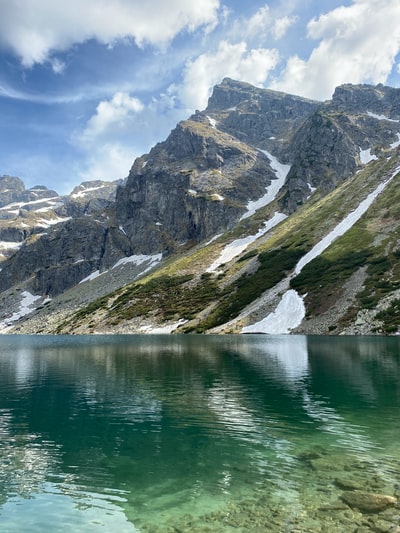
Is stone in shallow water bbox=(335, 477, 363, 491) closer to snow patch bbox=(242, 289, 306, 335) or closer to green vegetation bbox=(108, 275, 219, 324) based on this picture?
snow patch bbox=(242, 289, 306, 335)

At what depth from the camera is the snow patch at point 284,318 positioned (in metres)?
117

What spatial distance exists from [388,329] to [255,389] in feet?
211

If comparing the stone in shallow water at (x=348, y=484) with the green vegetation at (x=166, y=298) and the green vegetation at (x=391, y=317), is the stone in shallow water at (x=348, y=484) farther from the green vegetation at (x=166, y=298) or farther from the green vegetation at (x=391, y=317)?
the green vegetation at (x=166, y=298)

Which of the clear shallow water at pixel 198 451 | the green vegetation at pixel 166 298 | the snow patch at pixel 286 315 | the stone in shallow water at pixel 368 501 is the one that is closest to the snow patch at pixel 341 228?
the snow patch at pixel 286 315

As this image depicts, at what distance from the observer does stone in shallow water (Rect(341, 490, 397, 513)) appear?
597 inches

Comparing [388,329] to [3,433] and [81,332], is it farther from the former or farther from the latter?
[81,332]

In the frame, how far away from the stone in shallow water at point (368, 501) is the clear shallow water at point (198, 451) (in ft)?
1.21

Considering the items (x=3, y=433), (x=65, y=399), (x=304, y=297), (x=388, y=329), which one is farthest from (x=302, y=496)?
(x=304, y=297)

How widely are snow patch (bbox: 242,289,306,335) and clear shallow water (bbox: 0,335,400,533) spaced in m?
68.3

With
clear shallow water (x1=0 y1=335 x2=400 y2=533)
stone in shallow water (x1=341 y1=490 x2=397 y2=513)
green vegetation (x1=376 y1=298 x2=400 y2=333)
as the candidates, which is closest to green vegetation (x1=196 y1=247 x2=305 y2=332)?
green vegetation (x1=376 y1=298 x2=400 y2=333)

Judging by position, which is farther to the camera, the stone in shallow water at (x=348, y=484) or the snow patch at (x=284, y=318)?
the snow patch at (x=284, y=318)

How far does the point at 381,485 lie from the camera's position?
1733 centimetres

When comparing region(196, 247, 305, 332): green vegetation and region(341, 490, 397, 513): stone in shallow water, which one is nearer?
region(341, 490, 397, 513): stone in shallow water

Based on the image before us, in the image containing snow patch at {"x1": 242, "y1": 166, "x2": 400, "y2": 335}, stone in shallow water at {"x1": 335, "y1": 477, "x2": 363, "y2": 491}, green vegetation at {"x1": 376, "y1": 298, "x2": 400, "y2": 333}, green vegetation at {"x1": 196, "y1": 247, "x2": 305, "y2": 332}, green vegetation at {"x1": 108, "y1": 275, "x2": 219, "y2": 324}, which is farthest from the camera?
green vegetation at {"x1": 108, "y1": 275, "x2": 219, "y2": 324}
